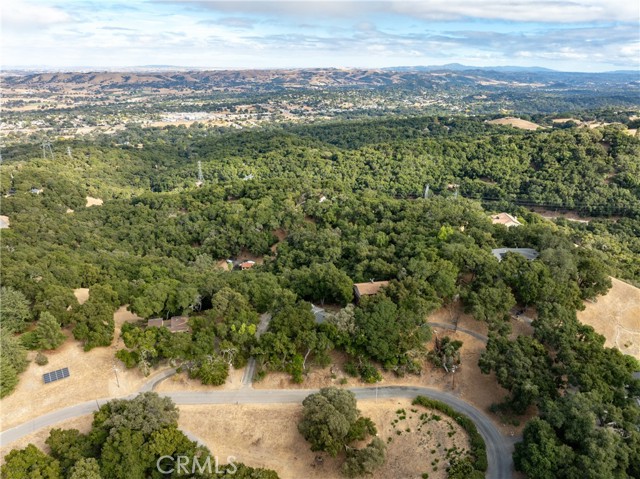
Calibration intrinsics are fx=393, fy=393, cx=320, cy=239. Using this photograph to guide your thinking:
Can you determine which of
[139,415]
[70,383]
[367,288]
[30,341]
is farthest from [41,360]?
[367,288]

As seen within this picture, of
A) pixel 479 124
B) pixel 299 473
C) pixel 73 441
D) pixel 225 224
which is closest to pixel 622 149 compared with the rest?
pixel 479 124

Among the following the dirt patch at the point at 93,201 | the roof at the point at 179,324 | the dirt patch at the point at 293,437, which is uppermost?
the roof at the point at 179,324

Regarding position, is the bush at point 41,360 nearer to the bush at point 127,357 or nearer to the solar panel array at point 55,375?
the solar panel array at point 55,375

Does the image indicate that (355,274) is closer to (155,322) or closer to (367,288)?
(367,288)

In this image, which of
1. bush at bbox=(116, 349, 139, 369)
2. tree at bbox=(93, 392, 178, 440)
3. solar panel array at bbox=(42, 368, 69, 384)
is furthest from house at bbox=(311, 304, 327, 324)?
solar panel array at bbox=(42, 368, 69, 384)

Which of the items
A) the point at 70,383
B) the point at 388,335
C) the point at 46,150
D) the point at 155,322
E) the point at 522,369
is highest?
the point at 46,150

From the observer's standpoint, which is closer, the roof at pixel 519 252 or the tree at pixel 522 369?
the tree at pixel 522 369

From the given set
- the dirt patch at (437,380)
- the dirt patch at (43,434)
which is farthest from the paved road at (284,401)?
the dirt patch at (437,380)

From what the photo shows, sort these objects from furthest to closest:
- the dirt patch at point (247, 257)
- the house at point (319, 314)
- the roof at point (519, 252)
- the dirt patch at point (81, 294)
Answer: the dirt patch at point (247, 257) → the roof at point (519, 252) → the dirt patch at point (81, 294) → the house at point (319, 314)
